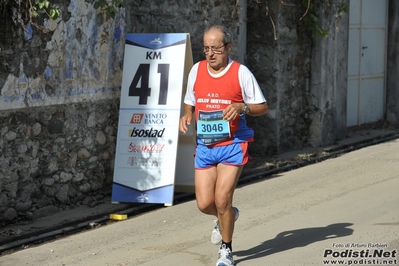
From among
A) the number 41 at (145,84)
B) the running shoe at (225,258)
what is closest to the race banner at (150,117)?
the number 41 at (145,84)

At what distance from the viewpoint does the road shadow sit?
7.19m

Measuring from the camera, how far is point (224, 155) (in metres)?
6.72

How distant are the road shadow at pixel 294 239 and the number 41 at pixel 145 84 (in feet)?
7.77

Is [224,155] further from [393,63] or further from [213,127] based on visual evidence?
[393,63]

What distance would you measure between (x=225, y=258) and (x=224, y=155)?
0.79m

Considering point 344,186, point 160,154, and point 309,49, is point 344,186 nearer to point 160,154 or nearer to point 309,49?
point 160,154

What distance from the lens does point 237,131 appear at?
678cm

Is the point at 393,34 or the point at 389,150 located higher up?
the point at 393,34

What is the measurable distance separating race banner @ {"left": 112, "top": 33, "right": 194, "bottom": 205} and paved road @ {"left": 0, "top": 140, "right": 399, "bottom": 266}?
16.2 inches

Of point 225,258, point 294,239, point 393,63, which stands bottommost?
point 225,258

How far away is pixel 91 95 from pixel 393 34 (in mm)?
8331

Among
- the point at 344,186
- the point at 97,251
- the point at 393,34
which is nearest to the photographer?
the point at 97,251

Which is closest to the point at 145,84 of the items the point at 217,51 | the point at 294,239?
the point at 294,239

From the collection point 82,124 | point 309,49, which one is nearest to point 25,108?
A: point 82,124
